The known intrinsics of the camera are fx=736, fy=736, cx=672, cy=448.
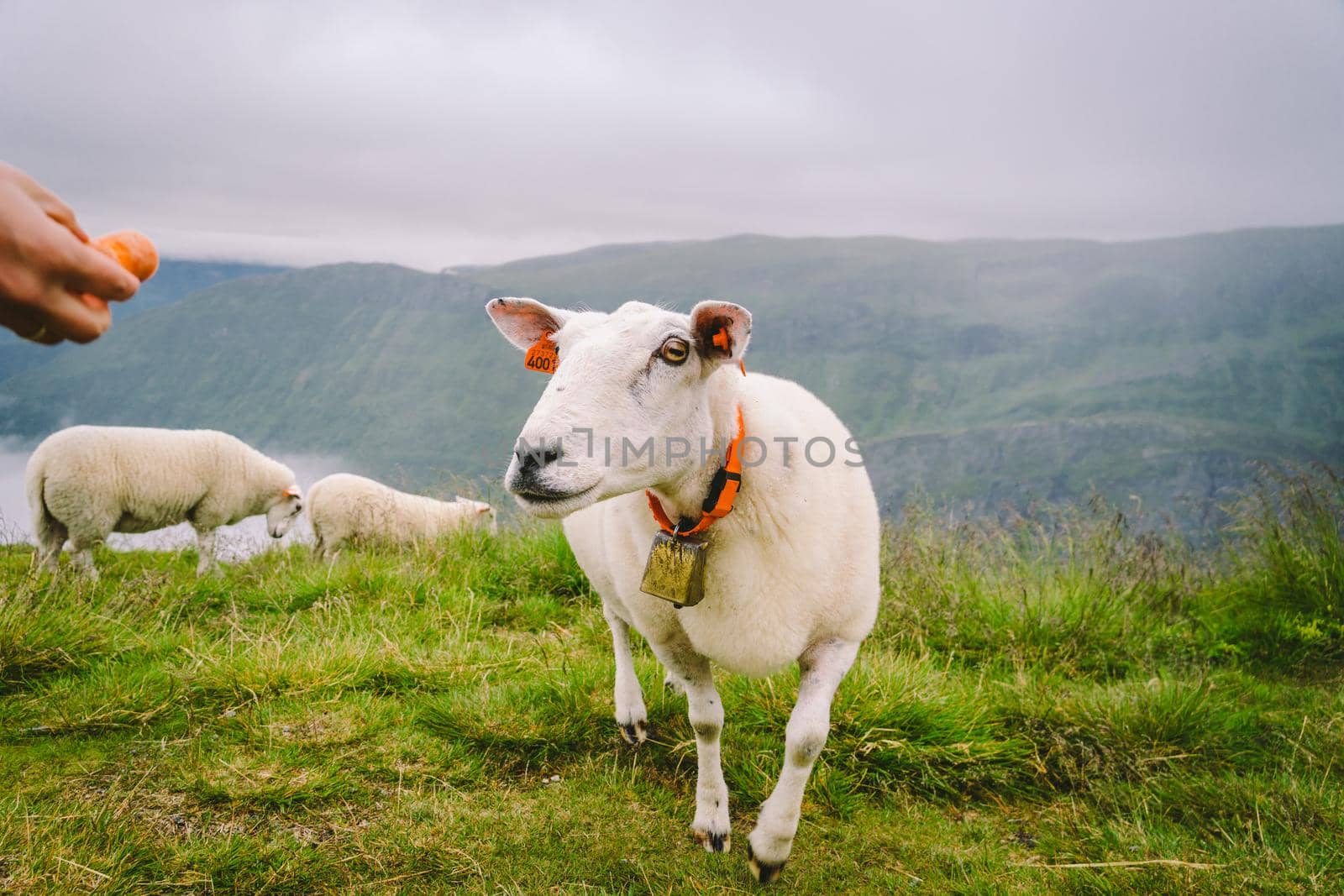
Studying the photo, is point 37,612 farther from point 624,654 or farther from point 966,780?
point 966,780

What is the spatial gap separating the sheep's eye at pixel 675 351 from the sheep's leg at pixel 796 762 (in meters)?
1.23

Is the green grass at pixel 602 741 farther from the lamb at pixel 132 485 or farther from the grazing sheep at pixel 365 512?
the grazing sheep at pixel 365 512

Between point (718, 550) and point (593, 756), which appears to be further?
point (593, 756)

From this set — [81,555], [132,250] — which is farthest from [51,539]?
[132,250]

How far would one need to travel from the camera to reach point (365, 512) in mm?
8992

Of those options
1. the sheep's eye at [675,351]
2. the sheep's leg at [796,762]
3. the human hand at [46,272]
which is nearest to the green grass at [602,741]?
the sheep's leg at [796,762]

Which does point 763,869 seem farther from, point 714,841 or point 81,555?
point 81,555

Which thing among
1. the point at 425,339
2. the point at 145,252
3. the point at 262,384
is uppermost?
the point at 145,252

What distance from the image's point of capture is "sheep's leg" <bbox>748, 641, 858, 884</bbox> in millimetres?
2600

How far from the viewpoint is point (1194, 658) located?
15.5 ft

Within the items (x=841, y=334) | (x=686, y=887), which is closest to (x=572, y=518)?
(x=686, y=887)

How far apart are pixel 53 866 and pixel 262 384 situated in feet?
383

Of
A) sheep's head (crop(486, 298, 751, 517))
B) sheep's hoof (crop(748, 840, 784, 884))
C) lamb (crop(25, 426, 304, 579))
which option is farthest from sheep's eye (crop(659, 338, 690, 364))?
lamb (crop(25, 426, 304, 579))

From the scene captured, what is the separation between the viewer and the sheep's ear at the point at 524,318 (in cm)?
278
